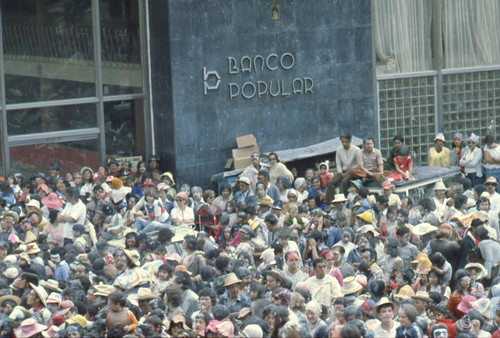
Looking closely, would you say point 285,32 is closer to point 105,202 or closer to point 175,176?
point 175,176

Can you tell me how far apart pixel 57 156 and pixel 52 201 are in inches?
148

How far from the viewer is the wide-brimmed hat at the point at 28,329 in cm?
1345

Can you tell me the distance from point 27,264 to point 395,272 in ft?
17.1

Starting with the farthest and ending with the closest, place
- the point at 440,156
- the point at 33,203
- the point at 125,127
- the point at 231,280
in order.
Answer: the point at 125,127 < the point at 440,156 < the point at 33,203 < the point at 231,280

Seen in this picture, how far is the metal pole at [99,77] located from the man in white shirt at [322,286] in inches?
393

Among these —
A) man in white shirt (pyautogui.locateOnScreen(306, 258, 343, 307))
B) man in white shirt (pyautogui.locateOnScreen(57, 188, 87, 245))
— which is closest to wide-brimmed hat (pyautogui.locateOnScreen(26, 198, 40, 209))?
man in white shirt (pyautogui.locateOnScreen(57, 188, 87, 245))

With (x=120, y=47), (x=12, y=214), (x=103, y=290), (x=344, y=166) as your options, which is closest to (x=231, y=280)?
(x=103, y=290)

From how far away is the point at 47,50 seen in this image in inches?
938

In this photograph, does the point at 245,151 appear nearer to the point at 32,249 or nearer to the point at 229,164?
the point at 229,164

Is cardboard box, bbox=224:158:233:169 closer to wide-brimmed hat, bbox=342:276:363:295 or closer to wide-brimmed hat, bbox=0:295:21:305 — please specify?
wide-brimmed hat, bbox=342:276:363:295

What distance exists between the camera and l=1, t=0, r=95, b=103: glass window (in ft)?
76.6

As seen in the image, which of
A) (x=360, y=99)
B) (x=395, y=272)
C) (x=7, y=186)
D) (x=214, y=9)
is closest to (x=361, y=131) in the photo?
(x=360, y=99)

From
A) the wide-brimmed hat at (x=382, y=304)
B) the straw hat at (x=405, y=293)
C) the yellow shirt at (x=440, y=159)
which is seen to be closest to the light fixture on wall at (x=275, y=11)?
the yellow shirt at (x=440, y=159)

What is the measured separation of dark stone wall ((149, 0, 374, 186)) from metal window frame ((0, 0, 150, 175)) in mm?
244
